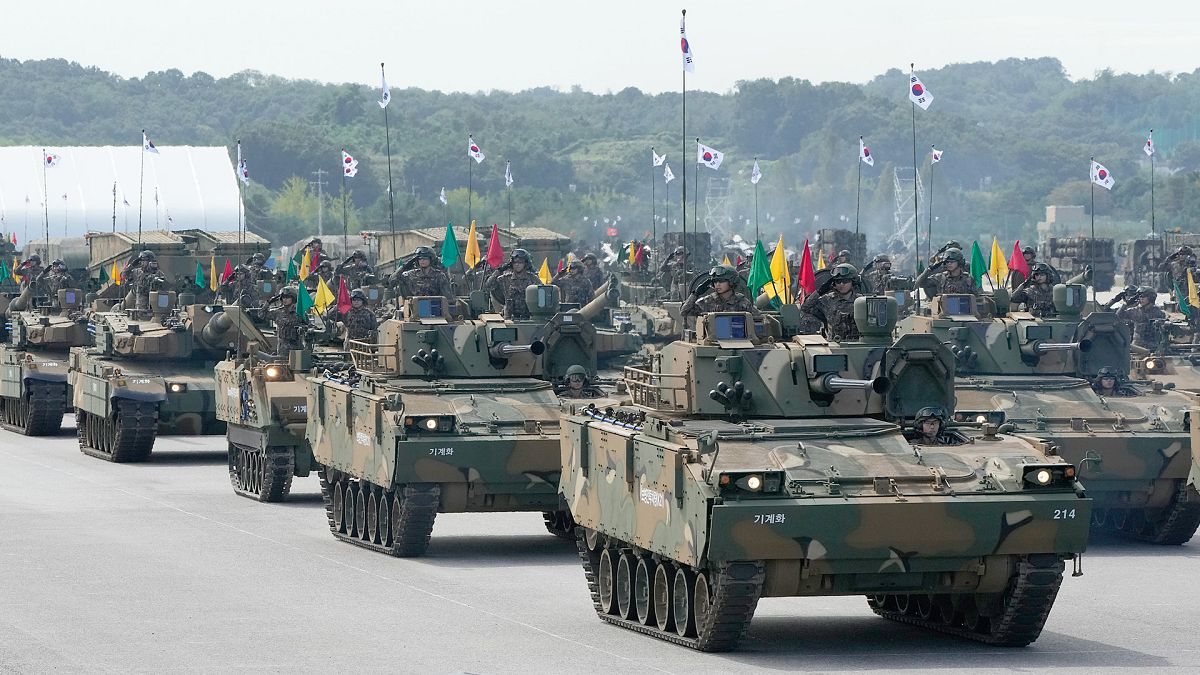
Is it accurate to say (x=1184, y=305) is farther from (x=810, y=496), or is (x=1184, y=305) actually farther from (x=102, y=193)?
(x=102, y=193)

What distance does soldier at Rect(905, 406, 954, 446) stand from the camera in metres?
21.0

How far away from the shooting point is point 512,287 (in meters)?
32.5

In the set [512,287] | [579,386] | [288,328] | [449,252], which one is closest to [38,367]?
[449,252]

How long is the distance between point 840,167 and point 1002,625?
14456cm

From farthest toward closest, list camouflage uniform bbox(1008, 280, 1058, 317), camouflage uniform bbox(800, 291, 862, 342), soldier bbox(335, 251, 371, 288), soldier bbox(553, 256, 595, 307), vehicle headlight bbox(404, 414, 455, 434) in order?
1. soldier bbox(553, 256, 595, 307)
2. soldier bbox(335, 251, 371, 288)
3. camouflage uniform bbox(1008, 280, 1058, 317)
4. vehicle headlight bbox(404, 414, 455, 434)
5. camouflage uniform bbox(800, 291, 862, 342)

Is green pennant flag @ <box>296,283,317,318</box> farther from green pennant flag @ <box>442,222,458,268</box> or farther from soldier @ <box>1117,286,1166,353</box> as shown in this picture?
soldier @ <box>1117,286,1166,353</box>

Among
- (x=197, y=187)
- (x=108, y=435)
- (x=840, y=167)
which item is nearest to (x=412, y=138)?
(x=840, y=167)

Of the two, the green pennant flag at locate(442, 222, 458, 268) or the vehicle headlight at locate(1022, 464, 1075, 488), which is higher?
the green pennant flag at locate(442, 222, 458, 268)

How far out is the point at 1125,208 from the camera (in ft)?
487

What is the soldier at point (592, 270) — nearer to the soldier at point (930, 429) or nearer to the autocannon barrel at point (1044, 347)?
the autocannon barrel at point (1044, 347)

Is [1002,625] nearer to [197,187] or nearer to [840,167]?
[197,187]

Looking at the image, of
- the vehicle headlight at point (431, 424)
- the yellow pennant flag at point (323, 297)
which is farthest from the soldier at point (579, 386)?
the yellow pennant flag at point (323, 297)

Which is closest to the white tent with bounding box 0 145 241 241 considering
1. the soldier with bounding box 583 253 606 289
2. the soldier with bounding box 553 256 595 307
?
the soldier with bounding box 583 253 606 289

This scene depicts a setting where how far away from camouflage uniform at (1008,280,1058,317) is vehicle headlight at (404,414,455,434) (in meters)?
10.3
